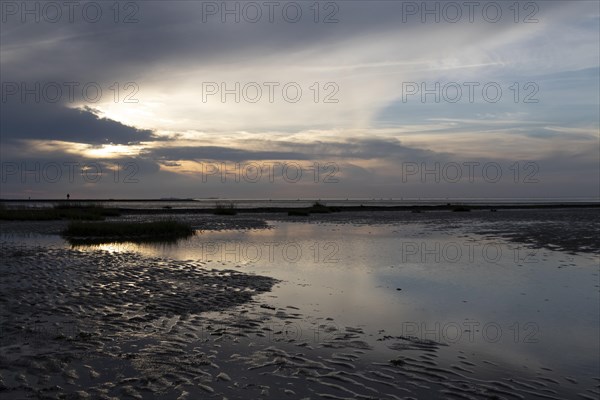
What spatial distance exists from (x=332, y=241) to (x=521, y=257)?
11.1 meters

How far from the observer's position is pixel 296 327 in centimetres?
1014

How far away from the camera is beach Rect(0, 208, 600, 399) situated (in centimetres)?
697

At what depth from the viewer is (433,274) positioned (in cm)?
1725

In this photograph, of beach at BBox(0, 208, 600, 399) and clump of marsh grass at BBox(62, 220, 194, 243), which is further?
clump of marsh grass at BBox(62, 220, 194, 243)

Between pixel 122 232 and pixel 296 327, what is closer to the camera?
pixel 296 327

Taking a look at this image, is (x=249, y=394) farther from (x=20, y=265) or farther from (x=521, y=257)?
(x=521, y=257)

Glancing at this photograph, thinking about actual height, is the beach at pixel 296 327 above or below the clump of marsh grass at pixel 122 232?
below

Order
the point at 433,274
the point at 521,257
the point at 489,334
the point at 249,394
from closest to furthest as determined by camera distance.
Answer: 1. the point at 249,394
2. the point at 489,334
3. the point at 433,274
4. the point at 521,257

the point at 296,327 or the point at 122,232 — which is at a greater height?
the point at 122,232

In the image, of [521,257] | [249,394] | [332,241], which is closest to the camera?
[249,394]

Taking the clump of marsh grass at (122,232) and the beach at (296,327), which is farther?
the clump of marsh grass at (122,232)

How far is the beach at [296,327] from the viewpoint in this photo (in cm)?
697

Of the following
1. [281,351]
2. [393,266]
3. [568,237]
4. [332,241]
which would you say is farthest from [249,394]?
[568,237]

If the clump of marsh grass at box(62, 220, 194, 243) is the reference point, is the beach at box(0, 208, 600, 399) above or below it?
below
